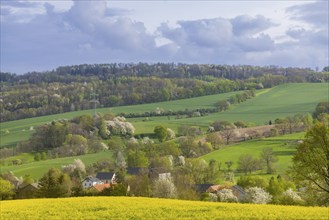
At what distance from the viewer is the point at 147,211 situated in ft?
93.1

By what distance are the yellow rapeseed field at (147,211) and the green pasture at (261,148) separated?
58754mm

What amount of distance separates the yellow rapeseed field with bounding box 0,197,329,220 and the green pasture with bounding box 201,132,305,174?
58754mm

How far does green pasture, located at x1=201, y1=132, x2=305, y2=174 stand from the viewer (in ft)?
306

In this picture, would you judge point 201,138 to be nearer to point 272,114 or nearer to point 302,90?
point 272,114

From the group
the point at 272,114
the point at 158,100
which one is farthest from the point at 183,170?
the point at 158,100

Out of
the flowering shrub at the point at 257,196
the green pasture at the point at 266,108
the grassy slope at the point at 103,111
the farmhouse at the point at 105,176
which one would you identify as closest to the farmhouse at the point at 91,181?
the farmhouse at the point at 105,176

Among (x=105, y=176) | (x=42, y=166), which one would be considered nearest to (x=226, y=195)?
(x=105, y=176)

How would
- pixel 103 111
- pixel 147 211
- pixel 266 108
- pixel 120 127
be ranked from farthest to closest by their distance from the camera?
pixel 103 111
pixel 266 108
pixel 120 127
pixel 147 211

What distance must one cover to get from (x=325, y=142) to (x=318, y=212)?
34.1 ft

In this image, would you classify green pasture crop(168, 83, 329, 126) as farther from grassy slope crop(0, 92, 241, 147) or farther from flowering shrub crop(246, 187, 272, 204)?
flowering shrub crop(246, 187, 272, 204)

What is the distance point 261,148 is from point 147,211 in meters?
77.2

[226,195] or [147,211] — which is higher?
[147,211]

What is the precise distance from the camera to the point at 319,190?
36594 millimetres

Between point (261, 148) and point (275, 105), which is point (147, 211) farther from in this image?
point (275, 105)
